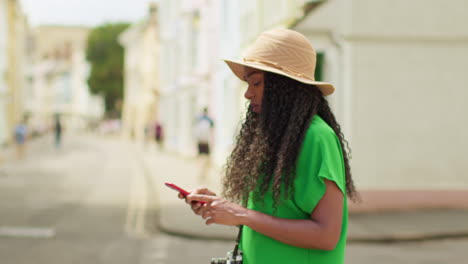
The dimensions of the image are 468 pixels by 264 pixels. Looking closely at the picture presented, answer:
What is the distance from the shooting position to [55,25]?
4843 inches

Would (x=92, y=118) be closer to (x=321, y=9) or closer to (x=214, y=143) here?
(x=214, y=143)

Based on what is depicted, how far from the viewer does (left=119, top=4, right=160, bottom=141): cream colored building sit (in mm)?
54719

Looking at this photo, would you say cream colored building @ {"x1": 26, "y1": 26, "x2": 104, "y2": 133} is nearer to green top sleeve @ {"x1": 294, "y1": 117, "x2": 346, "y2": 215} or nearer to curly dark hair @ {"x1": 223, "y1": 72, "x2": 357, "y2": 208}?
curly dark hair @ {"x1": 223, "y1": 72, "x2": 357, "y2": 208}

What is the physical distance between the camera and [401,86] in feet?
38.8

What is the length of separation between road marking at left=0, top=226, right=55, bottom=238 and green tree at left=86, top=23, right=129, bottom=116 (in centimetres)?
6478

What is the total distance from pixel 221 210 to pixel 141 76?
59383 millimetres

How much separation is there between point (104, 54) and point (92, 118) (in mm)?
29952

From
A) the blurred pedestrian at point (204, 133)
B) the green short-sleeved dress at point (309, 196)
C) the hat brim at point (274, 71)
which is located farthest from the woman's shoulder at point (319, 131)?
the blurred pedestrian at point (204, 133)

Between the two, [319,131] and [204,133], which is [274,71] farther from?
[204,133]

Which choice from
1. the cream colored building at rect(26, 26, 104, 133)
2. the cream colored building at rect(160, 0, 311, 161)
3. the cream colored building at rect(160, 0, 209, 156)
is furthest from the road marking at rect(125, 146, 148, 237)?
the cream colored building at rect(26, 26, 104, 133)

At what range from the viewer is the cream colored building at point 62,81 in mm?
106000

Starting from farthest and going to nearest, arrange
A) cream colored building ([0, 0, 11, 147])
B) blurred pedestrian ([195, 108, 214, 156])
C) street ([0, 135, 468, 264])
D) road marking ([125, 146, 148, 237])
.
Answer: cream colored building ([0, 0, 11, 147])
blurred pedestrian ([195, 108, 214, 156])
road marking ([125, 146, 148, 237])
street ([0, 135, 468, 264])

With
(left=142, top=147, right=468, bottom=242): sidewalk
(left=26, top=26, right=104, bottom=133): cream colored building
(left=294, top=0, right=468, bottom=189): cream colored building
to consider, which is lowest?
(left=26, top=26, right=104, bottom=133): cream colored building

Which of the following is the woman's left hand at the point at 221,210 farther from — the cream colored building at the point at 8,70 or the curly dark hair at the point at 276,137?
the cream colored building at the point at 8,70
